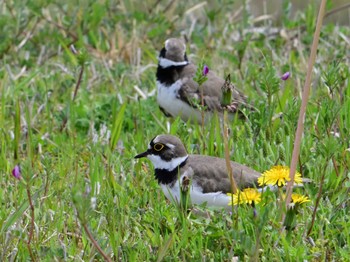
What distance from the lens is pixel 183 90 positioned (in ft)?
24.1

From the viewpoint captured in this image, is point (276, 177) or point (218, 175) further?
point (218, 175)

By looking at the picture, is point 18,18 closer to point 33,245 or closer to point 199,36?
point 199,36

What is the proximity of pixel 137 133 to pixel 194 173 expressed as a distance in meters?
1.38

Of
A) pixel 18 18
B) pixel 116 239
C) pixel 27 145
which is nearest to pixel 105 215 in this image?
pixel 116 239

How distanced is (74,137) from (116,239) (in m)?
2.23

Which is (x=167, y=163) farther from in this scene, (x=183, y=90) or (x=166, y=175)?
(x=183, y=90)

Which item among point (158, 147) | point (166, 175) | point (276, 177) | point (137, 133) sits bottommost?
point (137, 133)

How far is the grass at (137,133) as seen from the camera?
4.60 meters

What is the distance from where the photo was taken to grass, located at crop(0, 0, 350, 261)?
4.60 m

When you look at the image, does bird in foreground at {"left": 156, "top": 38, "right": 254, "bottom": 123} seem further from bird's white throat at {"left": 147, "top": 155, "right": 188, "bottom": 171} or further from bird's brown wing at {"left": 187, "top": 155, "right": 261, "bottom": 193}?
bird's brown wing at {"left": 187, "top": 155, "right": 261, "bottom": 193}

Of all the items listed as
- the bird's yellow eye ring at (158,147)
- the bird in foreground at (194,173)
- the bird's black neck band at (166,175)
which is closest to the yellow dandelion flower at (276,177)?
the bird in foreground at (194,173)

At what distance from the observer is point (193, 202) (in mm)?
5270

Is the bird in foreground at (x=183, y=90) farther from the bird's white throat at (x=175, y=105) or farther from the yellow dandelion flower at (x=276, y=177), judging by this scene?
the yellow dandelion flower at (x=276, y=177)

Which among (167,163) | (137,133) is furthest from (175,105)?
(167,163)
